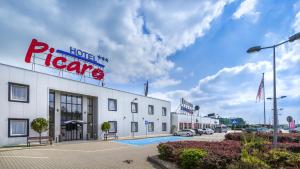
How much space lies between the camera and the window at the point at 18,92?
2527cm

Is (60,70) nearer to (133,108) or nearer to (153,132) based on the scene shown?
(133,108)

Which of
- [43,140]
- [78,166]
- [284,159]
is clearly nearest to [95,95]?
[43,140]

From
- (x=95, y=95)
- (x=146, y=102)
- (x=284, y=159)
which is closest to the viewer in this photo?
(x=284, y=159)

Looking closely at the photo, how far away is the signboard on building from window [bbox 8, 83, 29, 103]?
156 feet

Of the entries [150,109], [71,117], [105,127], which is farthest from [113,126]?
[150,109]

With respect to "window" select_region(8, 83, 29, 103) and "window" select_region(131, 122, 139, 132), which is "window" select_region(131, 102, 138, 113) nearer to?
"window" select_region(131, 122, 139, 132)

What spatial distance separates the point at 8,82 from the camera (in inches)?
985

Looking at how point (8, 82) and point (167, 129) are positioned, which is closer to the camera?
point (8, 82)

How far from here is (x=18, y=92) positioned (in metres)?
26.1

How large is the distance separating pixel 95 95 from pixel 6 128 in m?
13.7

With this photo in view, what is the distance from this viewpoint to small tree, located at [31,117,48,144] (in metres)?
26.1

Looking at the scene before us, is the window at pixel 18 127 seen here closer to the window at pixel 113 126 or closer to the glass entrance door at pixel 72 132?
the glass entrance door at pixel 72 132

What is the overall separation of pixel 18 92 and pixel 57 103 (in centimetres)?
595

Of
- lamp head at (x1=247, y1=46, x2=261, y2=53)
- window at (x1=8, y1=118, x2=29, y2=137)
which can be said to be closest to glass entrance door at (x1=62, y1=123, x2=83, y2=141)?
window at (x1=8, y1=118, x2=29, y2=137)
